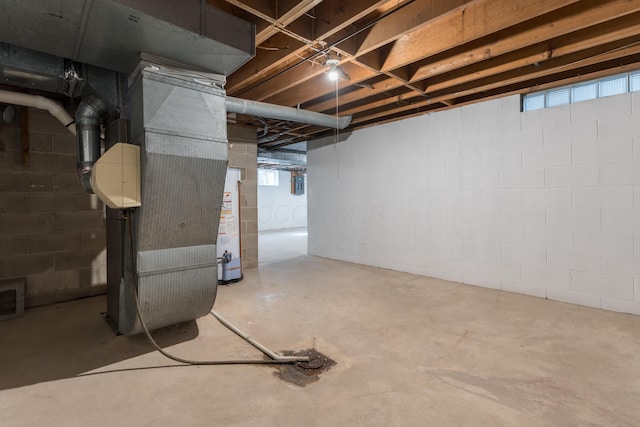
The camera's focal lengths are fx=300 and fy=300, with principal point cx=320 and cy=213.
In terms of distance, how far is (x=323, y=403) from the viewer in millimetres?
1641

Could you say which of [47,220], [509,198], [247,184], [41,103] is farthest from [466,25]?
[47,220]

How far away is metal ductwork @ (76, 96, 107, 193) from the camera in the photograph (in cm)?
224

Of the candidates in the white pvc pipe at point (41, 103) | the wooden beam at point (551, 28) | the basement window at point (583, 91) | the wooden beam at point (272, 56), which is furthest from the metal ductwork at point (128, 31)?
the basement window at point (583, 91)

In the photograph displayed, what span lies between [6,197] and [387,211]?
4.57m

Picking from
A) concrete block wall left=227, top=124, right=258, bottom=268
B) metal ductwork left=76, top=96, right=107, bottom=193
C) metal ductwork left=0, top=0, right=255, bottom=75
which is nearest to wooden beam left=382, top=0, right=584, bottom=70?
metal ductwork left=0, top=0, right=255, bottom=75

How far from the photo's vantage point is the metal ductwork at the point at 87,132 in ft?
7.34

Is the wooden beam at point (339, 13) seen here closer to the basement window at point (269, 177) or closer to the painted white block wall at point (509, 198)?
the painted white block wall at point (509, 198)

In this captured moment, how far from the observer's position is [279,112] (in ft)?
12.0

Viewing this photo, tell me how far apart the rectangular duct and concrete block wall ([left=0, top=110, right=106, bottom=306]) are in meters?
1.54

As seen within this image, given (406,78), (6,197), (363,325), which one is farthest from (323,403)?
(6,197)

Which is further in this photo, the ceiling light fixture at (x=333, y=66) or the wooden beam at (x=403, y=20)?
the ceiling light fixture at (x=333, y=66)

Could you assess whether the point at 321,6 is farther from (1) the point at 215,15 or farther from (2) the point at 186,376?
(2) the point at 186,376

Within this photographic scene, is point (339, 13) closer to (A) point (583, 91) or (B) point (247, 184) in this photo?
(A) point (583, 91)

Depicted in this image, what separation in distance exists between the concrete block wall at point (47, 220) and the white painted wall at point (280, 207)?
6.71 m
